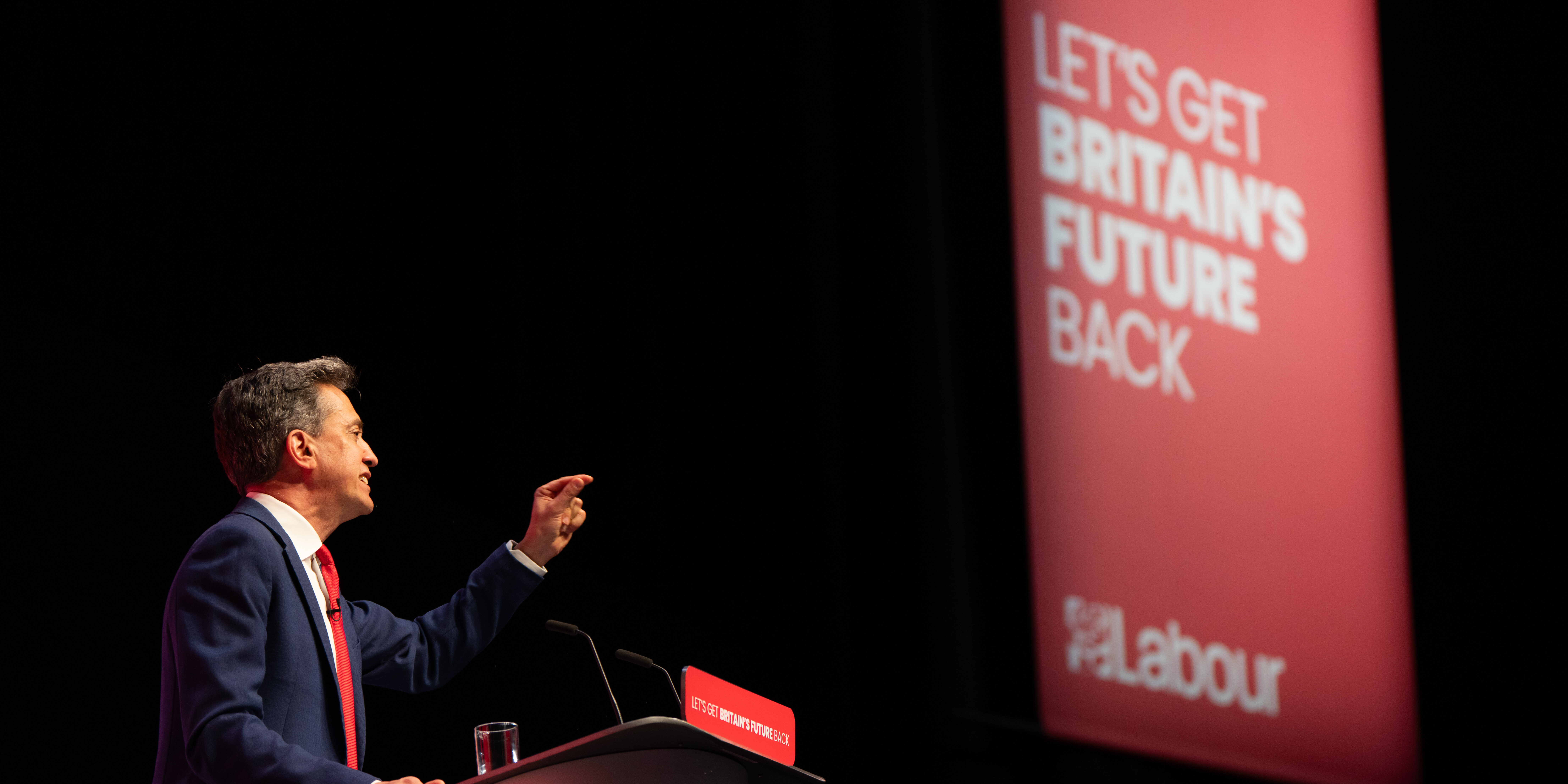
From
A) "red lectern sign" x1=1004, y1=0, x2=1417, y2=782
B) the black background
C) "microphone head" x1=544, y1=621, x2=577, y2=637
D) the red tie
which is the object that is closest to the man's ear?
the red tie

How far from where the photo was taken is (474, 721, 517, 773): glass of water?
1.77m

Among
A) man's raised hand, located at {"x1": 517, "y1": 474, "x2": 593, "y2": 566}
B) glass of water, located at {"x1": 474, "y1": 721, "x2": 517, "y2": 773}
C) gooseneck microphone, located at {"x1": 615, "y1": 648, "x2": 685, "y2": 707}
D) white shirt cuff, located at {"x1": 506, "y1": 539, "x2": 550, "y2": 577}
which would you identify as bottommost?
glass of water, located at {"x1": 474, "y1": 721, "x2": 517, "y2": 773}

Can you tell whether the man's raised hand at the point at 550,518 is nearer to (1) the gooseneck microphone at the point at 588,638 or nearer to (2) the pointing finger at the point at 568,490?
(2) the pointing finger at the point at 568,490

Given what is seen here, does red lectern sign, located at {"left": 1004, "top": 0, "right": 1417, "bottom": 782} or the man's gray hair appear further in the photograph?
red lectern sign, located at {"left": 1004, "top": 0, "right": 1417, "bottom": 782}

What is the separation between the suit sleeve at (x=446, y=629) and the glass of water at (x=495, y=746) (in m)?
0.44

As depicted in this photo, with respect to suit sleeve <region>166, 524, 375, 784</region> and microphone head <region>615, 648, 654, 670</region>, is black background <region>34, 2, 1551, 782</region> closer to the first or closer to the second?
suit sleeve <region>166, 524, 375, 784</region>

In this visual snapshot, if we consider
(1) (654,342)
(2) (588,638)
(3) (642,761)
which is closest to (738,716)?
(3) (642,761)

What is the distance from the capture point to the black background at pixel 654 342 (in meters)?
2.98

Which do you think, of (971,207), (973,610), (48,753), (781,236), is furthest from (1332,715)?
(48,753)

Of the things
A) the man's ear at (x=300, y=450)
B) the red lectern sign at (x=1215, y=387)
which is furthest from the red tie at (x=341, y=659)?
the red lectern sign at (x=1215, y=387)

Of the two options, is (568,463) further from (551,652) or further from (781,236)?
(781,236)

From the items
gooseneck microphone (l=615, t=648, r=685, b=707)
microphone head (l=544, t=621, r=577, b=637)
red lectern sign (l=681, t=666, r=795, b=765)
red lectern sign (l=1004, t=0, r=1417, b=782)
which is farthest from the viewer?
red lectern sign (l=1004, t=0, r=1417, b=782)

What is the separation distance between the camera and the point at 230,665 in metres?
1.70

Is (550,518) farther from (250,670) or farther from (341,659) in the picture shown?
(250,670)
